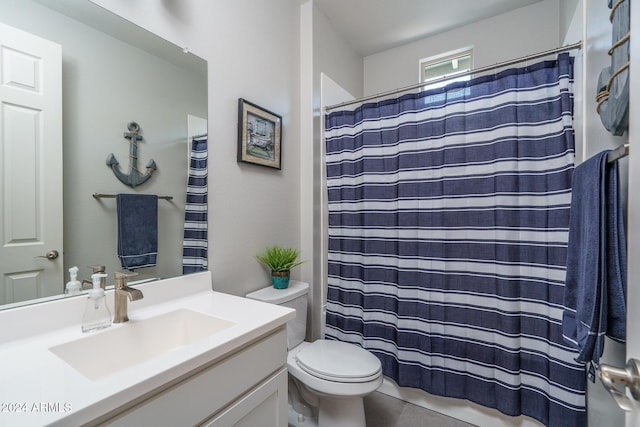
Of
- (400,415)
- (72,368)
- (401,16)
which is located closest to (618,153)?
(72,368)

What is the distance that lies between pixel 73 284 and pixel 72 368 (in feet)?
1.25

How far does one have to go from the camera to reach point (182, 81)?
49.4 inches

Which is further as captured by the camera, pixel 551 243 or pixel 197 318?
pixel 551 243

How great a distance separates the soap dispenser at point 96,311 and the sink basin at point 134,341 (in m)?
0.04

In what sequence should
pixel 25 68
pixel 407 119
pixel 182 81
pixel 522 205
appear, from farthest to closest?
pixel 407 119 < pixel 522 205 < pixel 182 81 < pixel 25 68

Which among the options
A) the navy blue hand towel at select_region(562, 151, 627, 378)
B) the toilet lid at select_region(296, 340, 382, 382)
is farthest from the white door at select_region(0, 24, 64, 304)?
the navy blue hand towel at select_region(562, 151, 627, 378)

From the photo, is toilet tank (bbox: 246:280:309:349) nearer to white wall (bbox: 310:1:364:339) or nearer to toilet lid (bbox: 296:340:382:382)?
toilet lid (bbox: 296:340:382:382)

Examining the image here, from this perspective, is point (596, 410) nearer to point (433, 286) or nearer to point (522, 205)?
point (433, 286)

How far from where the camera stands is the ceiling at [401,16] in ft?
6.74

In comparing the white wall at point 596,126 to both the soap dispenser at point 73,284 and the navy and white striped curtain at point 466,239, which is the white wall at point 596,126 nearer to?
the navy and white striped curtain at point 466,239

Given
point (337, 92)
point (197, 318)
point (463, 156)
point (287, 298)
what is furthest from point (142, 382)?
point (337, 92)

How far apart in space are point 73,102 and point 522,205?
1923 millimetres

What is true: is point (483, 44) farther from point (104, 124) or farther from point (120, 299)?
point (120, 299)

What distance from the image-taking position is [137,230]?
111cm
